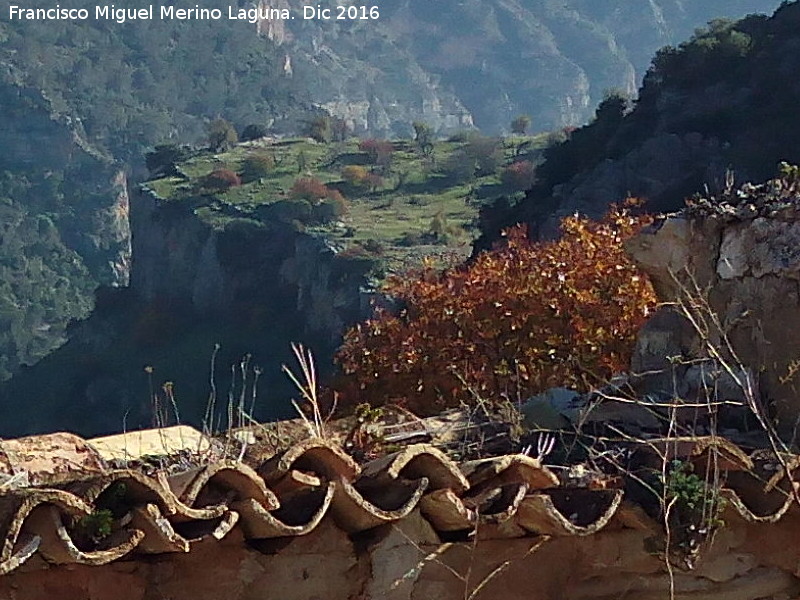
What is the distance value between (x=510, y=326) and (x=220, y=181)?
174 ft

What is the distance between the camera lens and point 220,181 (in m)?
65.6

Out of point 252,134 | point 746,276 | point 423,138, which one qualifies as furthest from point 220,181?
point 746,276

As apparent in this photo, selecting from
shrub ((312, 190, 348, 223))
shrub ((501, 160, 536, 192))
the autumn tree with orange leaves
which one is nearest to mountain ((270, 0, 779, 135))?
shrub ((501, 160, 536, 192))

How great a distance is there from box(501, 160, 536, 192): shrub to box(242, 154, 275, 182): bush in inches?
559

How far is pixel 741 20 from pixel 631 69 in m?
138

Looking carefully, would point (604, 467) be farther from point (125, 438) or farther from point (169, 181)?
point (169, 181)

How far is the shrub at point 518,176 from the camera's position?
64812 mm

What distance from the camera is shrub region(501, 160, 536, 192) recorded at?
6481 centimetres

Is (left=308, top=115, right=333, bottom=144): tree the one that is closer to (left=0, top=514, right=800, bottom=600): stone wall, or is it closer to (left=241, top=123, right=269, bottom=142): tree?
(left=241, top=123, right=269, bottom=142): tree

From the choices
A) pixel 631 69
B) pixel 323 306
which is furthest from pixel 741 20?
pixel 631 69

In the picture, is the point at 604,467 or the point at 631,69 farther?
the point at 631,69

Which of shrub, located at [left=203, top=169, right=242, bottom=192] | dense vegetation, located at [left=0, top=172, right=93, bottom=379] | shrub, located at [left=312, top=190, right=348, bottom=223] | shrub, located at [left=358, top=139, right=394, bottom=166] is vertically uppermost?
shrub, located at [left=358, top=139, right=394, bottom=166]

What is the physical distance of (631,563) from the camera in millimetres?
3516

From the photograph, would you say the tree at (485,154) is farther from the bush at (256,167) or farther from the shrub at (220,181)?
the shrub at (220,181)
